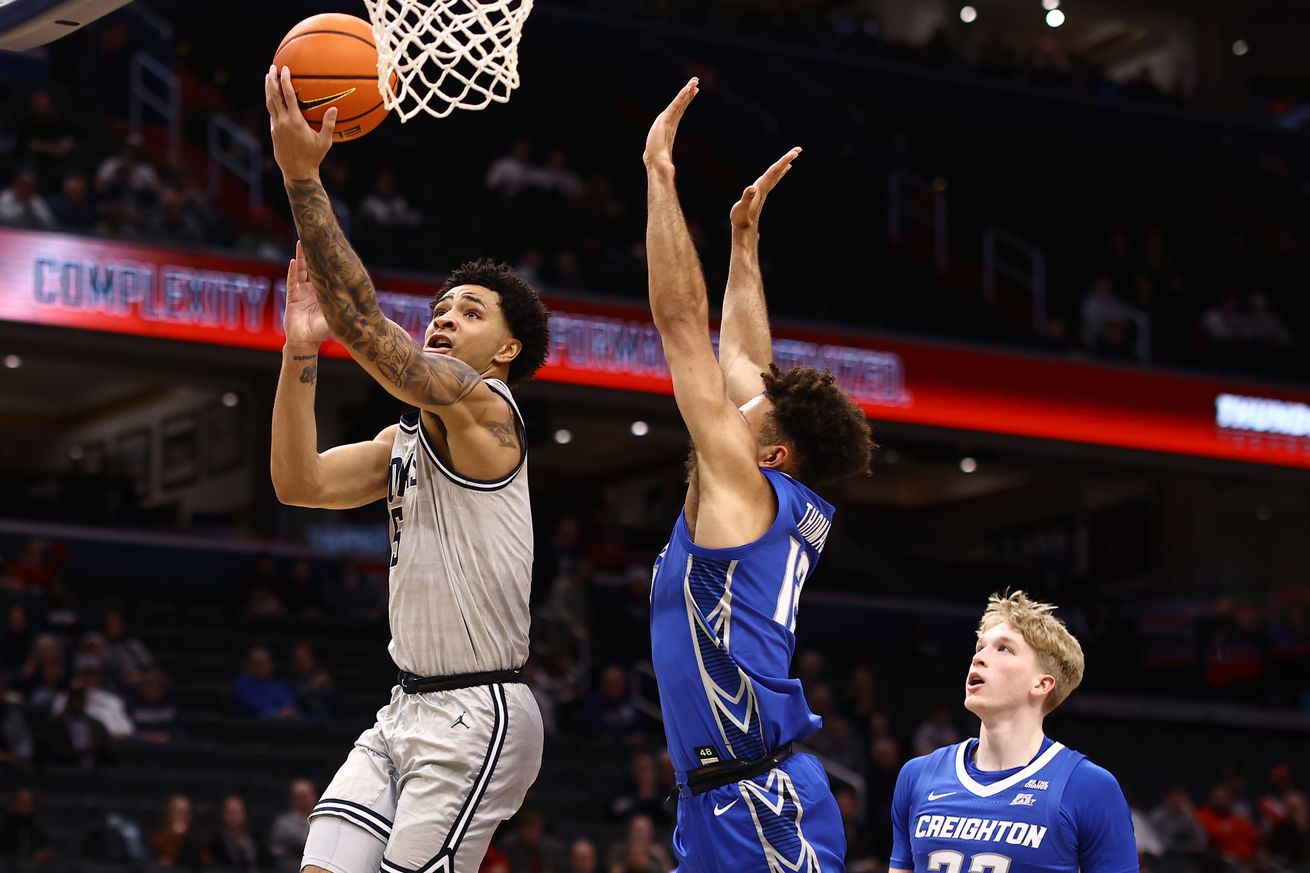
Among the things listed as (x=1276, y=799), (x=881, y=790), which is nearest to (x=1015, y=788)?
(x=881, y=790)

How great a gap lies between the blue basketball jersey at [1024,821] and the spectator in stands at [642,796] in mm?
9063

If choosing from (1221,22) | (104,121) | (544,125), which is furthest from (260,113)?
(1221,22)

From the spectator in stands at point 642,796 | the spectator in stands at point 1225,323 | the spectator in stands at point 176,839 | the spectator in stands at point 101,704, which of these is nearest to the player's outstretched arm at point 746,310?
the spectator in stands at point 176,839

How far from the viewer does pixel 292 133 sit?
14.8 ft

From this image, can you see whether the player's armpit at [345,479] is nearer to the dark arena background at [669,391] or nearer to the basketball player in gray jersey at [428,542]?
the basketball player in gray jersey at [428,542]

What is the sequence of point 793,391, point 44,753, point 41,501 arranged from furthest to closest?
point 41,501 < point 44,753 < point 793,391

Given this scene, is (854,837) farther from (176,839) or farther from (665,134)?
(665,134)

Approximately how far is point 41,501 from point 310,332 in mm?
14779

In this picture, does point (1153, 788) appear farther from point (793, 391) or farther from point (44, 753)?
point (793, 391)

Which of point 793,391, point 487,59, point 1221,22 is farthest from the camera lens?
point 1221,22

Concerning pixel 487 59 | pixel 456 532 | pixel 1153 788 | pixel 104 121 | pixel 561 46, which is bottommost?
pixel 1153 788

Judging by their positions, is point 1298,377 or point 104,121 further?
point 1298,377

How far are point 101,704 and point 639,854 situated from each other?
13.2 feet

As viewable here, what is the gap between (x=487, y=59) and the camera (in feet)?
17.7
